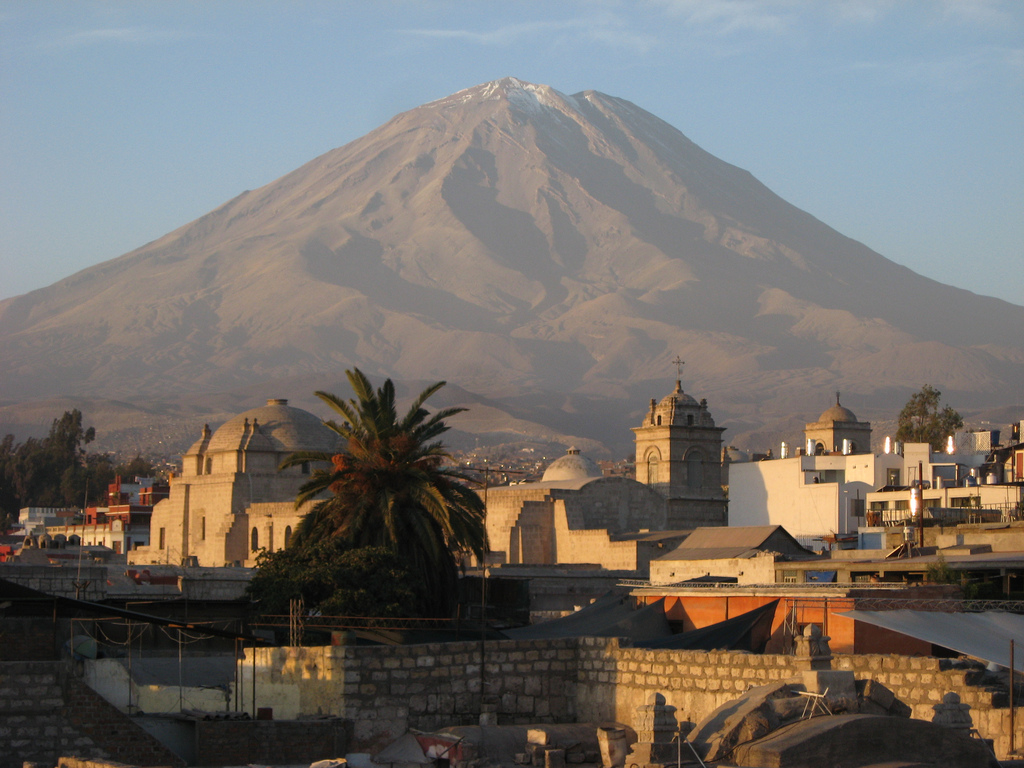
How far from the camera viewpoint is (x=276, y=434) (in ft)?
198

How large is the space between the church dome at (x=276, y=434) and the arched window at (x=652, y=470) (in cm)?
1190

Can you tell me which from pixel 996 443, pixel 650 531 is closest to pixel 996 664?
pixel 650 531

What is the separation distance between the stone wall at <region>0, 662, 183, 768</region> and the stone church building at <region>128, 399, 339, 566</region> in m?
41.3

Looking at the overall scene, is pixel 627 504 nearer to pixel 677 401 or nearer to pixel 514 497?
pixel 514 497

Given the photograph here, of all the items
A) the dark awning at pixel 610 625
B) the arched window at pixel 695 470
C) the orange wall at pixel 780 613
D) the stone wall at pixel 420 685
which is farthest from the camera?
the arched window at pixel 695 470

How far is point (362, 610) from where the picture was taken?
25.1 meters

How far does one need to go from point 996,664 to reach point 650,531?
36.8m

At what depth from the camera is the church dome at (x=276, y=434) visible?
196 ft

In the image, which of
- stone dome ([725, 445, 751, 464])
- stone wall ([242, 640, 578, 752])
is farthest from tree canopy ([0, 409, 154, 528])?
stone wall ([242, 640, 578, 752])

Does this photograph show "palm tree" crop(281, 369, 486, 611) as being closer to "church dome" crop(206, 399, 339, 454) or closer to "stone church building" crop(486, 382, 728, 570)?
"stone church building" crop(486, 382, 728, 570)

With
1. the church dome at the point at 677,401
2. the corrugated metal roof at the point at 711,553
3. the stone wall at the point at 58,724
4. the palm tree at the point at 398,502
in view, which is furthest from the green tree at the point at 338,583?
the church dome at the point at 677,401

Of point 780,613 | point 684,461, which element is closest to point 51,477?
point 684,461

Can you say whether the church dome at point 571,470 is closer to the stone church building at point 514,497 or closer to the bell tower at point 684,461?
the stone church building at point 514,497

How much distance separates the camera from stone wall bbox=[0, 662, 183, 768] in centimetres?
1548
